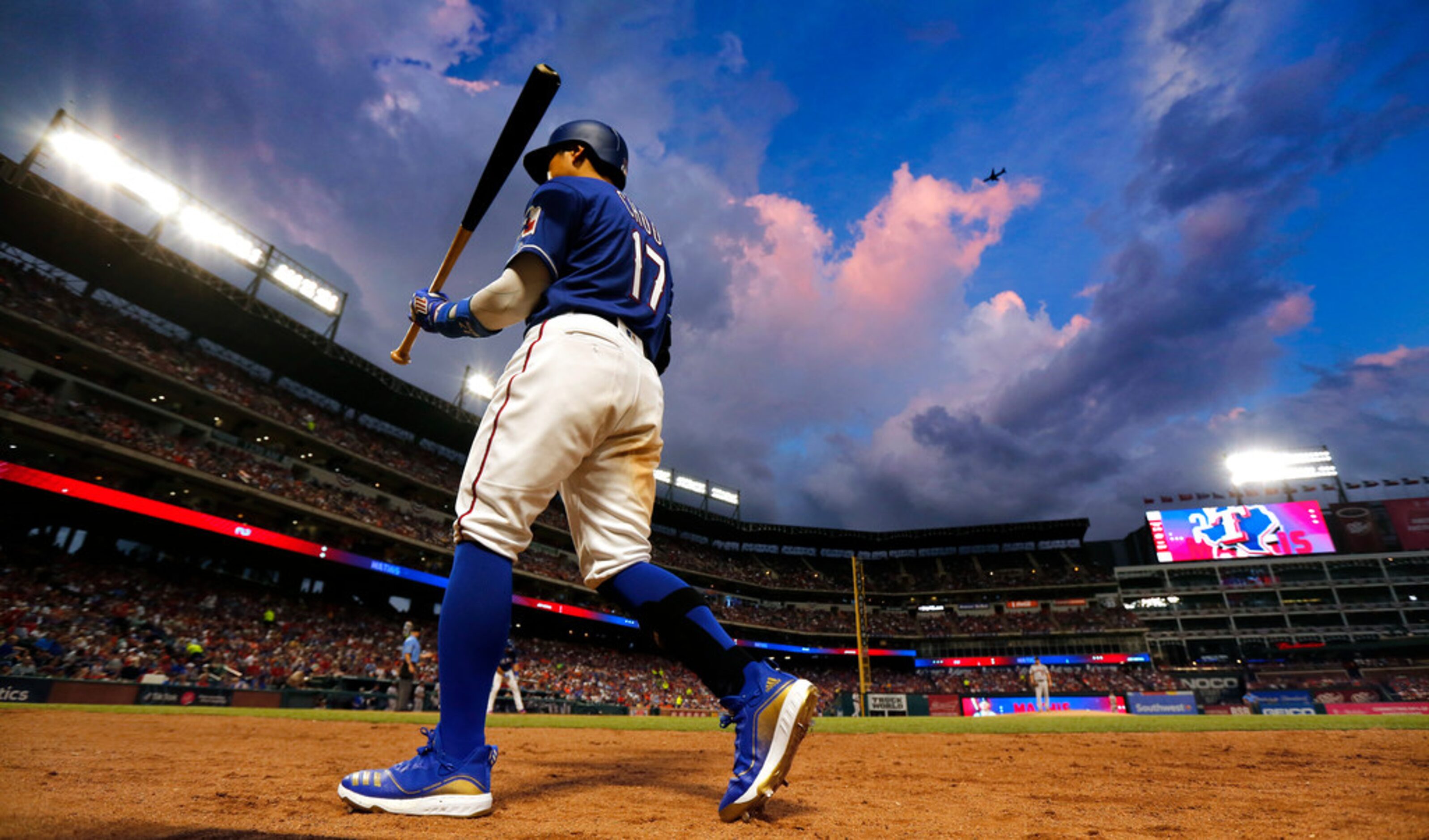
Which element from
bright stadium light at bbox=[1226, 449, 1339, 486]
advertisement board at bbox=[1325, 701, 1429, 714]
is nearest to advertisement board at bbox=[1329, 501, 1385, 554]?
bright stadium light at bbox=[1226, 449, 1339, 486]

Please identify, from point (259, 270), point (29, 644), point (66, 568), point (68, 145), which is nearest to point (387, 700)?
point (29, 644)

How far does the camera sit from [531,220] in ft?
6.75

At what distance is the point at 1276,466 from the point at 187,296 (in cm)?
6169

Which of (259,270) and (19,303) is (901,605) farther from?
(19,303)

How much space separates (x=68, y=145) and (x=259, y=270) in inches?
219

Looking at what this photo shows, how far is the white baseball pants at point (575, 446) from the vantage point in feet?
5.66

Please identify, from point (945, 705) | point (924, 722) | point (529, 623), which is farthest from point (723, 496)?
point (924, 722)

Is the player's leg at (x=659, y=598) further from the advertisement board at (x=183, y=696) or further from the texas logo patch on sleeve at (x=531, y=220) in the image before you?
the advertisement board at (x=183, y=696)

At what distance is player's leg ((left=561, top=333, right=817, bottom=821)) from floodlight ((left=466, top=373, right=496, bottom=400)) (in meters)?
31.0

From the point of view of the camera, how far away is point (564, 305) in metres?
1.97

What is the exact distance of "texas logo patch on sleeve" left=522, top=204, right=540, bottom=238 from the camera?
203 cm

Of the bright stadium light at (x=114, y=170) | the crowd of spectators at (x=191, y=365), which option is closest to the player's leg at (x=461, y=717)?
the crowd of spectators at (x=191, y=365)

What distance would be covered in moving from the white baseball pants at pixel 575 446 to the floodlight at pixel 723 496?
4075 cm

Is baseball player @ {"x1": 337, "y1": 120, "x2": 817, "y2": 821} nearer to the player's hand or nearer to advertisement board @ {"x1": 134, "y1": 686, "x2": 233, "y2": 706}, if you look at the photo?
the player's hand
